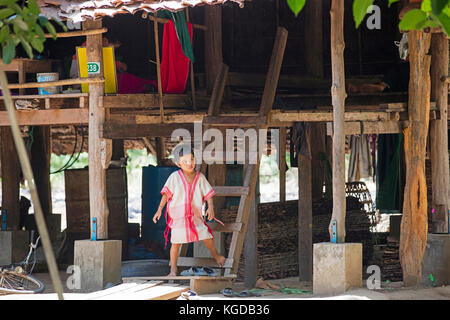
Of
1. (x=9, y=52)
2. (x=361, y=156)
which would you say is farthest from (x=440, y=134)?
(x=9, y=52)

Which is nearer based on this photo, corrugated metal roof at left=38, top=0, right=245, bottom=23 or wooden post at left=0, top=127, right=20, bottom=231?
corrugated metal roof at left=38, top=0, right=245, bottom=23

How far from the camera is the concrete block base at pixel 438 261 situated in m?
8.37

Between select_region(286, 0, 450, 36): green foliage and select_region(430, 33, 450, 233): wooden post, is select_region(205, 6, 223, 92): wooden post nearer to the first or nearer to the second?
select_region(430, 33, 450, 233): wooden post

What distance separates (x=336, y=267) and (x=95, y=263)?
2847 mm

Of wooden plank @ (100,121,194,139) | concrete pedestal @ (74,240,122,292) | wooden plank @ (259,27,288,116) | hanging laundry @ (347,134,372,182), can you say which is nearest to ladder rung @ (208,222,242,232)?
concrete pedestal @ (74,240,122,292)

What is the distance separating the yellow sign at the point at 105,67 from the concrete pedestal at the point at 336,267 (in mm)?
3256

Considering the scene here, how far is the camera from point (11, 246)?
11.0m

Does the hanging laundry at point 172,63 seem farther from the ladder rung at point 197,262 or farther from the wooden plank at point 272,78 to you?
the ladder rung at point 197,262

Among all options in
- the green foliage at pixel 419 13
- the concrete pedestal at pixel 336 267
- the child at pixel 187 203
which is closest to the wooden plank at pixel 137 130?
the child at pixel 187 203

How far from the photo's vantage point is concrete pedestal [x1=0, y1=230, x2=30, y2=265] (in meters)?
11.0

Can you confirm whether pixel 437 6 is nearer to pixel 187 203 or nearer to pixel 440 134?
pixel 187 203

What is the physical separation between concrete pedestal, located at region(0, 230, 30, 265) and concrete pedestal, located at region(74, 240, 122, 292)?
9.46 feet

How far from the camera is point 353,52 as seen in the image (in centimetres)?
1165
